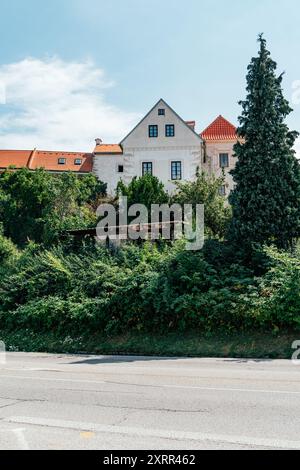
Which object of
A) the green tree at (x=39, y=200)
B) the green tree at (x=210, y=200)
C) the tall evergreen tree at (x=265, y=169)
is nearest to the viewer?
the tall evergreen tree at (x=265, y=169)

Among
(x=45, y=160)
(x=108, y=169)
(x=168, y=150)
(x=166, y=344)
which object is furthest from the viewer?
(x=45, y=160)

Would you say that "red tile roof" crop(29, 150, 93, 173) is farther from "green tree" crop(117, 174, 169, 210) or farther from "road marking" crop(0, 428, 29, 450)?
"road marking" crop(0, 428, 29, 450)

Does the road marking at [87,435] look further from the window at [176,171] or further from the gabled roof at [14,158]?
the gabled roof at [14,158]

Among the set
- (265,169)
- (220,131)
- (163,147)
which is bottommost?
(265,169)

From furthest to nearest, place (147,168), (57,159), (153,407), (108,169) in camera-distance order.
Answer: (57,159), (108,169), (147,168), (153,407)

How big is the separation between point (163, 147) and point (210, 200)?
60.8 ft

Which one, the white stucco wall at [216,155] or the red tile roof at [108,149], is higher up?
the red tile roof at [108,149]

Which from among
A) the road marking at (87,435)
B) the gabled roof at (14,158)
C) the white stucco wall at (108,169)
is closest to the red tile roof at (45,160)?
the gabled roof at (14,158)

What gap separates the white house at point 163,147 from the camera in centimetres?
4866

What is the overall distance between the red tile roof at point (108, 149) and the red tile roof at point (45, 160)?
137 inches

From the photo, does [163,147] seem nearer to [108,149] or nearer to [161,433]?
[108,149]

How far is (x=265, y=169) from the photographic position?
19.5 meters

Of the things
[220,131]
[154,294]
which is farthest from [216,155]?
[154,294]

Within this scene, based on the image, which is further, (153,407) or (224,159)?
(224,159)
